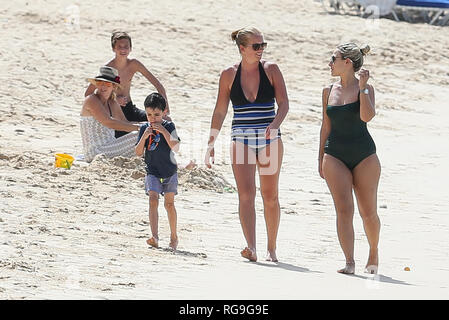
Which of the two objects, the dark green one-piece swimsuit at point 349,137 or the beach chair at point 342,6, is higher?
the beach chair at point 342,6

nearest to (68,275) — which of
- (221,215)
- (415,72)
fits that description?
(221,215)

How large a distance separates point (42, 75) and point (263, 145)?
7.73 metres

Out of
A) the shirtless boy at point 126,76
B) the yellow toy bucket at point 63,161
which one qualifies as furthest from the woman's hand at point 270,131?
the yellow toy bucket at point 63,161

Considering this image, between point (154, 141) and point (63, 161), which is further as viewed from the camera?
point (63, 161)

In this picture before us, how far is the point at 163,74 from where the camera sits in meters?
15.8

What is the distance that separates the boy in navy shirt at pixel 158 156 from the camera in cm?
738

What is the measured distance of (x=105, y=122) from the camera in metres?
9.87

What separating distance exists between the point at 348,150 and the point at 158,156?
1.24 metres

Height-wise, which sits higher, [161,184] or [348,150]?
[348,150]

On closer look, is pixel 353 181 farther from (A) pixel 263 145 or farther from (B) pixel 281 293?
(B) pixel 281 293

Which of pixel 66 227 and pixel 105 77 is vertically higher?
pixel 105 77

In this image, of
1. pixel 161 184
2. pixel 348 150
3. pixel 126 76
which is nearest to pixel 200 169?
pixel 126 76

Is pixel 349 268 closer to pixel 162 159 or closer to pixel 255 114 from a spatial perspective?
pixel 255 114

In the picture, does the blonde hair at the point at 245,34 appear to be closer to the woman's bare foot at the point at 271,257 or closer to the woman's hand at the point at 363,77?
the woman's hand at the point at 363,77
